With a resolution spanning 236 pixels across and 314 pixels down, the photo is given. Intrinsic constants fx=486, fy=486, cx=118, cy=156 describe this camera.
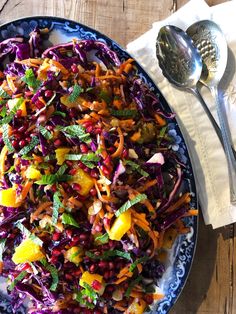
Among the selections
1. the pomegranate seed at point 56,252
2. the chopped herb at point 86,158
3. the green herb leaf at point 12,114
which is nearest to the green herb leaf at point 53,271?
the pomegranate seed at point 56,252

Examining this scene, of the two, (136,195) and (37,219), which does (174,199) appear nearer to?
(136,195)

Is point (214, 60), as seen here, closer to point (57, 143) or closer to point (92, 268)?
point (57, 143)

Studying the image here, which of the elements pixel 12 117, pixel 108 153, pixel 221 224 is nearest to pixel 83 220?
pixel 108 153

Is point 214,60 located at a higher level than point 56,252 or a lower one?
higher

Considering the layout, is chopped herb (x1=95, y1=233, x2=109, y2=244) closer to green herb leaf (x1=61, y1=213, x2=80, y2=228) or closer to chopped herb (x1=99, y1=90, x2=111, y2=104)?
green herb leaf (x1=61, y1=213, x2=80, y2=228)

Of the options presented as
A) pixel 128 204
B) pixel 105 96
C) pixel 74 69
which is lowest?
pixel 128 204

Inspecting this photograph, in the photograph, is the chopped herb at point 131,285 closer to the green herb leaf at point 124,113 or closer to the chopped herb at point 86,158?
the chopped herb at point 86,158

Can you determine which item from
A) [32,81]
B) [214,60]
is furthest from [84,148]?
[214,60]
